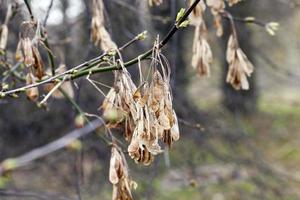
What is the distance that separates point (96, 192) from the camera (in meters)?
4.19

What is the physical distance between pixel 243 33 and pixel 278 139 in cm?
222

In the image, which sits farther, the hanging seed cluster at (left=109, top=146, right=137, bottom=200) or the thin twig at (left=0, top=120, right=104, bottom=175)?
the hanging seed cluster at (left=109, top=146, right=137, bottom=200)

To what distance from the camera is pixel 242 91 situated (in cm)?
750

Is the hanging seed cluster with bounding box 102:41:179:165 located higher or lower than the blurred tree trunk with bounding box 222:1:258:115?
higher

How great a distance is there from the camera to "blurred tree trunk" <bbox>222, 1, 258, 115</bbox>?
5230 mm

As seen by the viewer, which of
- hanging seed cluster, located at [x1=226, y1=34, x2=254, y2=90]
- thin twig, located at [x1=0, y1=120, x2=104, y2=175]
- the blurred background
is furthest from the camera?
the blurred background

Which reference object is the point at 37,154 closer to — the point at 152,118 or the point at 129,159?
the point at 152,118

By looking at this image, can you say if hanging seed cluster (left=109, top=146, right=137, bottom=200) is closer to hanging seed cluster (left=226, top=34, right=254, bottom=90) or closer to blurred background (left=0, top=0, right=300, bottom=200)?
hanging seed cluster (left=226, top=34, right=254, bottom=90)

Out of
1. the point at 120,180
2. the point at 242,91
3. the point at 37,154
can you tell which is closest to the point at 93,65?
the point at 120,180

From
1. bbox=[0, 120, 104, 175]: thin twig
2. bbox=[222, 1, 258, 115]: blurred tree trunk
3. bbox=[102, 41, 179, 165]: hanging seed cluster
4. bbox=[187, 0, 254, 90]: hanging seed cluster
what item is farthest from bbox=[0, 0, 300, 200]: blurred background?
bbox=[0, 120, 104, 175]: thin twig

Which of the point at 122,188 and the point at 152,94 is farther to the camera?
the point at 122,188

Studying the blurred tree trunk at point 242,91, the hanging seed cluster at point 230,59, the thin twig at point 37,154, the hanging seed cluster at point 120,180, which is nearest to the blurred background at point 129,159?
the blurred tree trunk at point 242,91

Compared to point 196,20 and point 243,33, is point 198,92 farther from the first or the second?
point 196,20

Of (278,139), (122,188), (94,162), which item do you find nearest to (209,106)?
(278,139)
